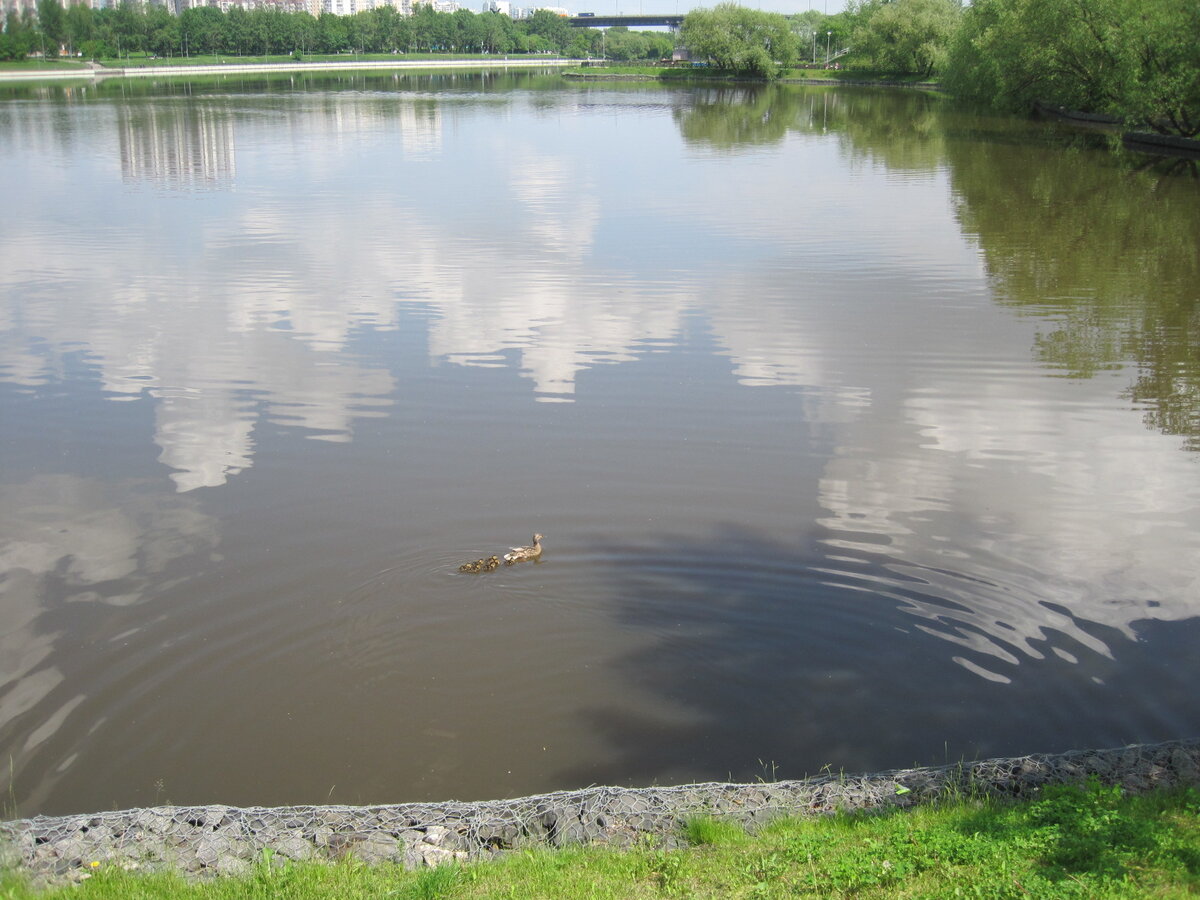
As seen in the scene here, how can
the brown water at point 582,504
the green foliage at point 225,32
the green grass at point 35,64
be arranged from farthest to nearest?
the green foliage at point 225,32 → the green grass at point 35,64 → the brown water at point 582,504

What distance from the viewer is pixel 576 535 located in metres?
9.57

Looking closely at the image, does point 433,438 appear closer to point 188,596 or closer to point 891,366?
point 188,596

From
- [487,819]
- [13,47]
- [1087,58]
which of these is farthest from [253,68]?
[487,819]

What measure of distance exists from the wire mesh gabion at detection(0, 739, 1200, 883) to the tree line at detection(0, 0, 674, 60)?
136m

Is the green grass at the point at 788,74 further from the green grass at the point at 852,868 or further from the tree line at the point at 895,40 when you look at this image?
the green grass at the point at 852,868

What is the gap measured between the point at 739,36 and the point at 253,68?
6189 cm

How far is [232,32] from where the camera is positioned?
499 ft

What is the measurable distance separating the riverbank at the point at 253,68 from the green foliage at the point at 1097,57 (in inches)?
3526

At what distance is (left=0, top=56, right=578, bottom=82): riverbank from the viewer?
109219 mm

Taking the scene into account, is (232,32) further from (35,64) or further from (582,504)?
(582,504)

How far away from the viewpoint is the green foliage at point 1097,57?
39688 mm

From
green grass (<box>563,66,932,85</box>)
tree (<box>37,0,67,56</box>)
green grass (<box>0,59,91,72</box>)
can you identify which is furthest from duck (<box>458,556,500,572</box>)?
tree (<box>37,0,67,56</box>)

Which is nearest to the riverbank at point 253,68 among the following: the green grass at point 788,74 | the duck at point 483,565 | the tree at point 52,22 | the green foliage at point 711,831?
the tree at point 52,22

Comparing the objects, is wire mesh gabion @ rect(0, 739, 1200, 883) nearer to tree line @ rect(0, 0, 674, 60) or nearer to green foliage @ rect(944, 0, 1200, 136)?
green foliage @ rect(944, 0, 1200, 136)
